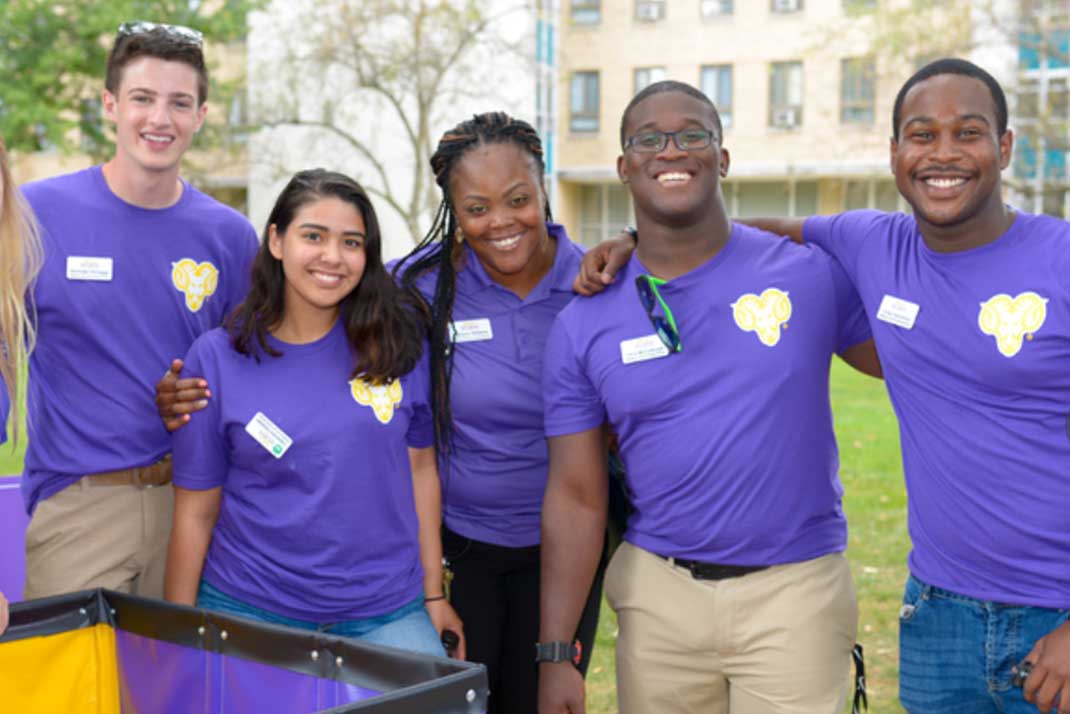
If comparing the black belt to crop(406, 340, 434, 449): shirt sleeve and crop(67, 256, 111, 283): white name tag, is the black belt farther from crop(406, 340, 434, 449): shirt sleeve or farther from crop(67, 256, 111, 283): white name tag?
crop(67, 256, 111, 283): white name tag

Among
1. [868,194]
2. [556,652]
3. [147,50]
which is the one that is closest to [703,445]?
[556,652]

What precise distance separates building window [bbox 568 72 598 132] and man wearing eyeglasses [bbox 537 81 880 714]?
37427 mm

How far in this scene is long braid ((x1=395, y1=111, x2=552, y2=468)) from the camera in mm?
3922

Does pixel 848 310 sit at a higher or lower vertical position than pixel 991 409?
higher

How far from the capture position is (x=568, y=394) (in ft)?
11.5

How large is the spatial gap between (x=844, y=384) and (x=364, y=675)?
62.5 ft

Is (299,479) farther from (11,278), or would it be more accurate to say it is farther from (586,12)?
(586,12)

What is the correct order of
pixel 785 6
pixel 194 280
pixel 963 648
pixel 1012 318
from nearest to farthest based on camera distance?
pixel 1012 318
pixel 963 648
pixel 194 280
pixel 785 6

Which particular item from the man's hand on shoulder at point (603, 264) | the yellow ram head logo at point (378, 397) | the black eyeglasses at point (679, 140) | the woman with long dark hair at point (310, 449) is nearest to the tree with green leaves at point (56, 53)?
the woman with long dark hair at point (310, 449)

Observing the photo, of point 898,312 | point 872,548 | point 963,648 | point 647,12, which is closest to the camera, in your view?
point 963,648

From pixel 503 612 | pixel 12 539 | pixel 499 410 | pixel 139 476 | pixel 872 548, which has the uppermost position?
pixel 499 410

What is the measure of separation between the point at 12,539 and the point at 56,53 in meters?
23.6

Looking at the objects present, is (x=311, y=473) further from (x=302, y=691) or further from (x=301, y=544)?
(x=302, y=691)

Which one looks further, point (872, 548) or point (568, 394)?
point (872, 548)
